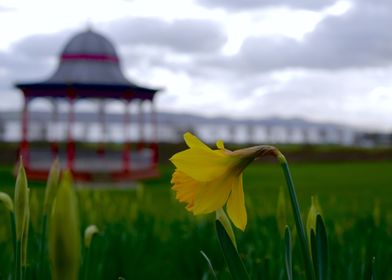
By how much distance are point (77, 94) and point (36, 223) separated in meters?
10.8

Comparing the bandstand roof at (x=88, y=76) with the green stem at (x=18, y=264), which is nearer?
the green stem at (x=18, y=264)

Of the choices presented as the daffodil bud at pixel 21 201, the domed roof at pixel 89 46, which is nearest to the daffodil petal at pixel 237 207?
the daffodil bud at pixel 21 201

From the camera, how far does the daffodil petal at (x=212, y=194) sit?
833mm

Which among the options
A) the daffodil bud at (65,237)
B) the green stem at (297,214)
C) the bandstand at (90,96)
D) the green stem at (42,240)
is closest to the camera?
the daffodil bud at (65,237)

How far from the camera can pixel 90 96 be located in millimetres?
13109

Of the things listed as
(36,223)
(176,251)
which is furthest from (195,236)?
(36,223)

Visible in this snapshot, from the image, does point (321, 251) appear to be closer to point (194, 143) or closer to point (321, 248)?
point (321, 248)

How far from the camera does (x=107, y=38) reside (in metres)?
15.3

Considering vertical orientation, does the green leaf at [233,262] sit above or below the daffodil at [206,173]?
below

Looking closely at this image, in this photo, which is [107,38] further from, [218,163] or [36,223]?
[218,163]

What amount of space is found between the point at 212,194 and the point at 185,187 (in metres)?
0.04

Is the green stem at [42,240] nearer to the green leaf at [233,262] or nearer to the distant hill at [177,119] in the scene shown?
the green leaf at [233,262]

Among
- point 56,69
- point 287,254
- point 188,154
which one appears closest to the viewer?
point 188,154

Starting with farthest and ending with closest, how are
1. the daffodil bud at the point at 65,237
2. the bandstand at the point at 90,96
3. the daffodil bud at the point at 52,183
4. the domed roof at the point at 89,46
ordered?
the domed roof at the point at 89,46 → the bandstand at the point at 90,96 → the daffodil bud at the point at 52,183 → the daffodil bud at the point at 65,237
